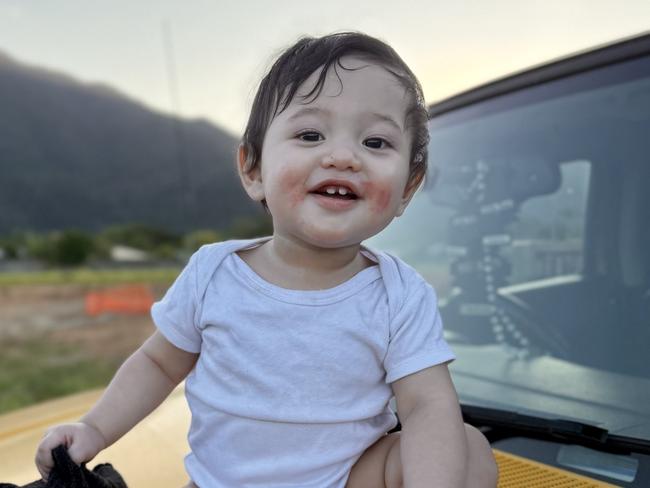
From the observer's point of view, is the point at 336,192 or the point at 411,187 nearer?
the point at 336,192

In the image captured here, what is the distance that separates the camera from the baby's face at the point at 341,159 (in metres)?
1.05

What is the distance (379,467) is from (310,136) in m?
0.53

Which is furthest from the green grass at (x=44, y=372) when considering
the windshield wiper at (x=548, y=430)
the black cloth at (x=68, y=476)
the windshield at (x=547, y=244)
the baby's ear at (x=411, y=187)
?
the baby's ear at (x=411, y=187)

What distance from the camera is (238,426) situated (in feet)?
3.67

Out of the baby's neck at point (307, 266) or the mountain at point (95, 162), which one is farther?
the mountain at point (95, 162)

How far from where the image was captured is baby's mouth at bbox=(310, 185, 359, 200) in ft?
3.47

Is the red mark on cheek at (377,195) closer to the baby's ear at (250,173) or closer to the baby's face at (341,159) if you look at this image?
the baby's face at (341,159)

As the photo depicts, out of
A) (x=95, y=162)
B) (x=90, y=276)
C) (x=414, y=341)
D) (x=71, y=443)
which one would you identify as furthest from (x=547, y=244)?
(x=95, y=162)

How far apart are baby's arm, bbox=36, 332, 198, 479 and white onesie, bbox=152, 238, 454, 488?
10 cm

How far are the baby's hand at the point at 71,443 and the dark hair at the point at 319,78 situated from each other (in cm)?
52

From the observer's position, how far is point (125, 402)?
1.22 meters

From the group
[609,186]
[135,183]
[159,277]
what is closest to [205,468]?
[609,186]

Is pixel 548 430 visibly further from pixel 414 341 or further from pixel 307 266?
pixel 307 266

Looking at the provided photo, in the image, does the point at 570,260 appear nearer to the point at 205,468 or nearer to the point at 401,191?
the point at 401,191
